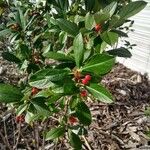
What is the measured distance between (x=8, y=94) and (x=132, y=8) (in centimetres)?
65

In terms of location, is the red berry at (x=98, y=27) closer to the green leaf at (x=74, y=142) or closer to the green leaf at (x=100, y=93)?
the green leaf at (x=100, y=93)

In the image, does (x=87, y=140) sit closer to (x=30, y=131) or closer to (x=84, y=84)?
(x=30, y=131)

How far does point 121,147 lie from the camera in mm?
4102

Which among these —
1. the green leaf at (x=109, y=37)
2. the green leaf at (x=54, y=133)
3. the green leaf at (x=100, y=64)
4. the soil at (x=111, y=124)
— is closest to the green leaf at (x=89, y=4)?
the green leaf at (x=109, y=37)

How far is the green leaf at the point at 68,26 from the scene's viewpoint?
5.34 ft

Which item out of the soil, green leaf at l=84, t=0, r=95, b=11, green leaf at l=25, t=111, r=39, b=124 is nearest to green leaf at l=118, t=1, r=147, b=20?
green leaf at l=84, t=0, r=95, b=11

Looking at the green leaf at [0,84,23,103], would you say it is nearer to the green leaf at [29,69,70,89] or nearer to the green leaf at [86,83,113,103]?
the green leaf at [29,69,70,89]

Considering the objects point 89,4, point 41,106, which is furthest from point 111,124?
point 41,106

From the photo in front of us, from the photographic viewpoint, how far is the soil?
4.00 metres

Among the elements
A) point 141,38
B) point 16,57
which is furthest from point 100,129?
point 141,38

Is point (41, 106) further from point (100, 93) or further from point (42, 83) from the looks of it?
point (100, 93)

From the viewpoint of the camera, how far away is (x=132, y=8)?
1.56m

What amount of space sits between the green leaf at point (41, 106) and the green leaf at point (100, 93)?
29 cm

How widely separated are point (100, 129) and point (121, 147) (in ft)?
1.31
